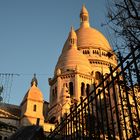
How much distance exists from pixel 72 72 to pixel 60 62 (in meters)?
5.23

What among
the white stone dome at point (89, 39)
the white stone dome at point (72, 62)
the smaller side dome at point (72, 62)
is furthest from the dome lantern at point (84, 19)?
the white stone dome at point (72, 62)

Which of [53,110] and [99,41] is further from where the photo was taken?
[99,41]

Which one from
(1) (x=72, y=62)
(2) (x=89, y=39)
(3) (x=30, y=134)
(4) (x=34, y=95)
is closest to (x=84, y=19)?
(2) (x=89, y=39)

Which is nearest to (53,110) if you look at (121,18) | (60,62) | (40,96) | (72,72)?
(40,96)

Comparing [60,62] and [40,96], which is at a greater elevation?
[60,62]

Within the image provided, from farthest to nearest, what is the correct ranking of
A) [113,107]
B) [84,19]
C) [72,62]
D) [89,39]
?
[84,19], [89,39], [72,62], [113,107]

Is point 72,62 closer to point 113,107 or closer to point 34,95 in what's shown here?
point 34,95

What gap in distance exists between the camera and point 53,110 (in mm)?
47125

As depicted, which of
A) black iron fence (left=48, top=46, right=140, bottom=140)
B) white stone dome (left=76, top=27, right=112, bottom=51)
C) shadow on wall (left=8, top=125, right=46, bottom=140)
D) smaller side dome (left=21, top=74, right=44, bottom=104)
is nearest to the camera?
black iron fence (left=48, top=46, right=140, bottom=140)

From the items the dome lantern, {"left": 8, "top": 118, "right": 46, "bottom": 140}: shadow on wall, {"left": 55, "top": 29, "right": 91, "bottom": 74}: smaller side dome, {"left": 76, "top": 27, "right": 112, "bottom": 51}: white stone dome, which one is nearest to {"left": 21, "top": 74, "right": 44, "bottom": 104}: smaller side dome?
{"left": 55, "top": 29, "right": 91, "bottom": 74}: smaller side dome

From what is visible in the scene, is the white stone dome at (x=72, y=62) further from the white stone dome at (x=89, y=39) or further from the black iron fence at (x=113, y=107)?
the black iron fence at (x=113, y=107)

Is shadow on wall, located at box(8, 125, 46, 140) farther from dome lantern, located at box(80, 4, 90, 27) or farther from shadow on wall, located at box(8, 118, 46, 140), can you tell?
dome lantern, located at box(80, 4, 90, 27)

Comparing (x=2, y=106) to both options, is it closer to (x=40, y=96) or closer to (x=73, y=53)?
(x=40, y=96)

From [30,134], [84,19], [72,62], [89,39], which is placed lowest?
[30,134]
